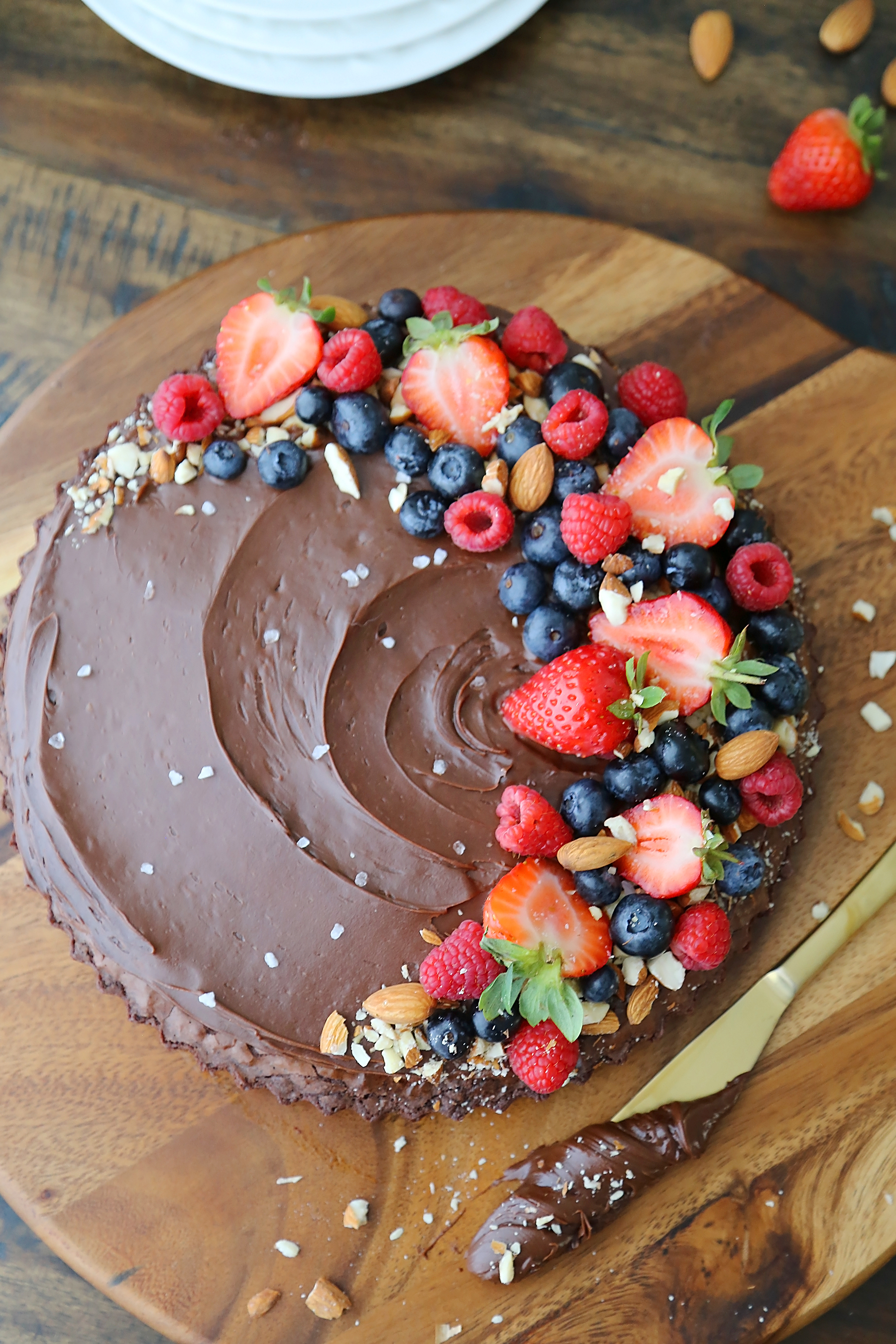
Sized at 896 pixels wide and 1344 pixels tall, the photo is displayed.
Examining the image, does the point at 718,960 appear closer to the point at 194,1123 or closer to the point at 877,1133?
the point at 877,1133

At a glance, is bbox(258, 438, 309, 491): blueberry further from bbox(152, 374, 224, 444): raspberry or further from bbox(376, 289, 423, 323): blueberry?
bbox(376, 289, 423, 323): blueberry

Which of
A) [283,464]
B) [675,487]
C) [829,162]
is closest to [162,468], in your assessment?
[283,464]

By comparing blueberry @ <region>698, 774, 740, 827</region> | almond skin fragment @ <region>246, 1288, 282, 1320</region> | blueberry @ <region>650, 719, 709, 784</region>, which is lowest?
almond skin fragment @ <region>246, 1288, 282, 1320</region>

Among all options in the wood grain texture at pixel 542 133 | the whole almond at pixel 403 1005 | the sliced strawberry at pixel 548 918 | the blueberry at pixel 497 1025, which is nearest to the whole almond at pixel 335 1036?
the whole almond at pixel 403 1005

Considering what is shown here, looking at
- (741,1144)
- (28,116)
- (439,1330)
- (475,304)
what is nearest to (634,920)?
(741,1144)

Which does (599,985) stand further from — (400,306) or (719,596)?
(400,306)

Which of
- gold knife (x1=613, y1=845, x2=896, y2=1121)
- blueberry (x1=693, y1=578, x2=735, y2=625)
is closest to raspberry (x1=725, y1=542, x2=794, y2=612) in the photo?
blueberry (x1=693, y1=578, x2=735, y2=625)
